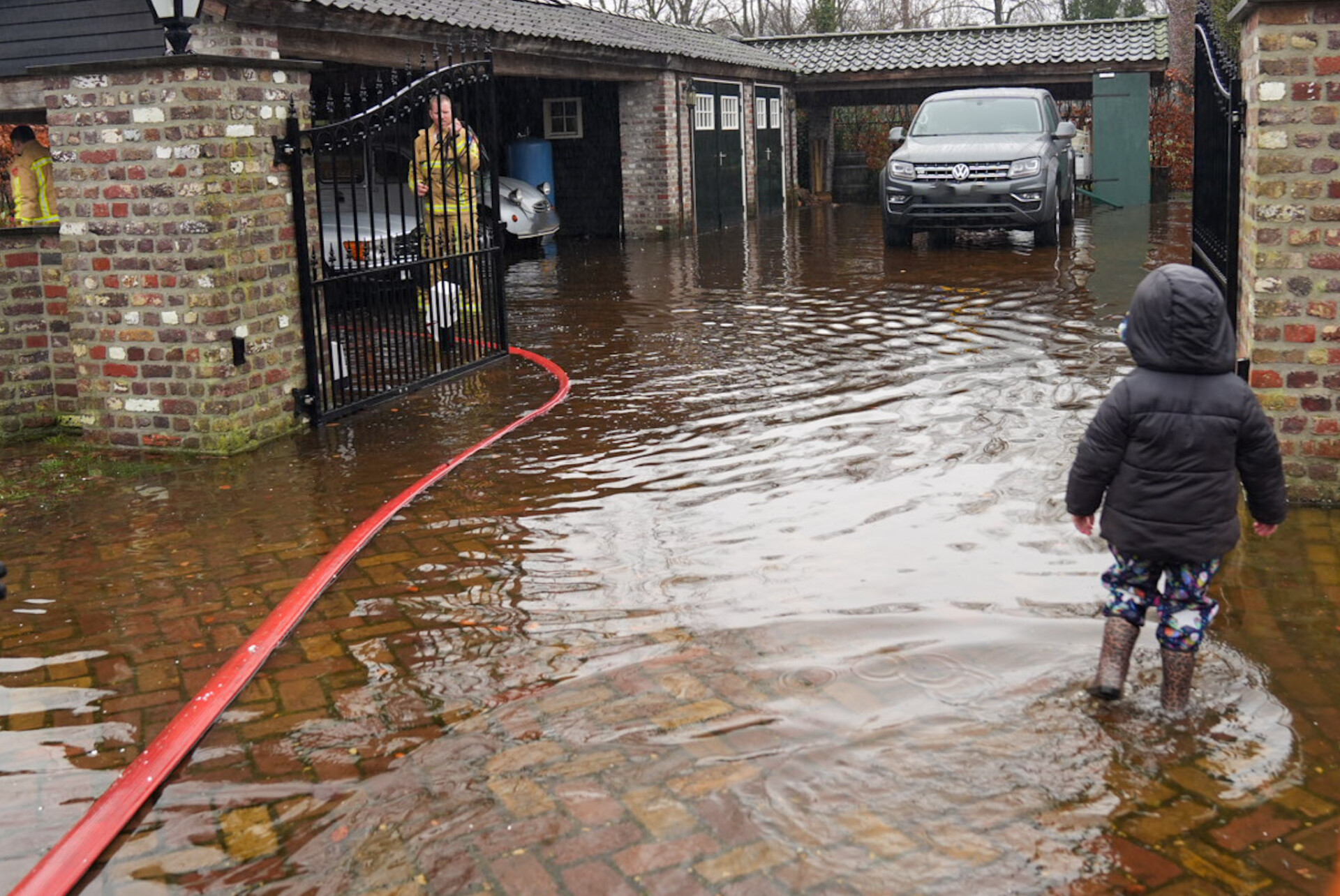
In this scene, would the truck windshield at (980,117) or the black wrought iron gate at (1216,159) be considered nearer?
the black wrought iron gate at (1216,159)

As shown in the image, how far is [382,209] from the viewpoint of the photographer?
14344 mm

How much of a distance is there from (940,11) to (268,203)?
4715 centimetres

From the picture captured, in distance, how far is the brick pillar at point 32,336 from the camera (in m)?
7.54

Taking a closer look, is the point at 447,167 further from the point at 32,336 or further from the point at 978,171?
the point at 978,171

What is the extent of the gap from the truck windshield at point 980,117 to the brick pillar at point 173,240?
1081cm

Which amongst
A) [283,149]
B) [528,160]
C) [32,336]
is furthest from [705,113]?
[32,336]

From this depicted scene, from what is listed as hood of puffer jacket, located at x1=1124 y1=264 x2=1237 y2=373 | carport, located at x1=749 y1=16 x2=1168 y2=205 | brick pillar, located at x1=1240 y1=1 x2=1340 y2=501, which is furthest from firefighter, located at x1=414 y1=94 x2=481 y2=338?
carport, located at x1=749 y1=16 x2=1168 y2=205

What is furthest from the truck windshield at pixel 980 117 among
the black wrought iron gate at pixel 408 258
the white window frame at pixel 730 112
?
the black wrought iron gate at pixel 408 258

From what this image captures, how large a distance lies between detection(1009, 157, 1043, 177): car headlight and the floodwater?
8.26 metres

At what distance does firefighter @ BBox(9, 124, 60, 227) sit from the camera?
1151cm

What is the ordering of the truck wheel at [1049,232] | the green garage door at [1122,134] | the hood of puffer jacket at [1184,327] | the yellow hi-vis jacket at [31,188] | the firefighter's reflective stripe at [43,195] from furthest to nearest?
the green garage door at [1122,134] < the truck wheel at [1049,232] < the yellow hi-vis jacket at [31,188] < the firefighter's reflective stripe at [43,195] < the hood of puffer jacket at [1184,327]

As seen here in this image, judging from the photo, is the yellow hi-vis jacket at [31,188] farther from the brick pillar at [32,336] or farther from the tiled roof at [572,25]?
the brick pillar at [32,336]

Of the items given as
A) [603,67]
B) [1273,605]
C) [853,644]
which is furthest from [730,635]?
[603,67]

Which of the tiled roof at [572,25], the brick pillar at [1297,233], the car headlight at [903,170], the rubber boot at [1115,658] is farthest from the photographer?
the car headlight at [903,170]
